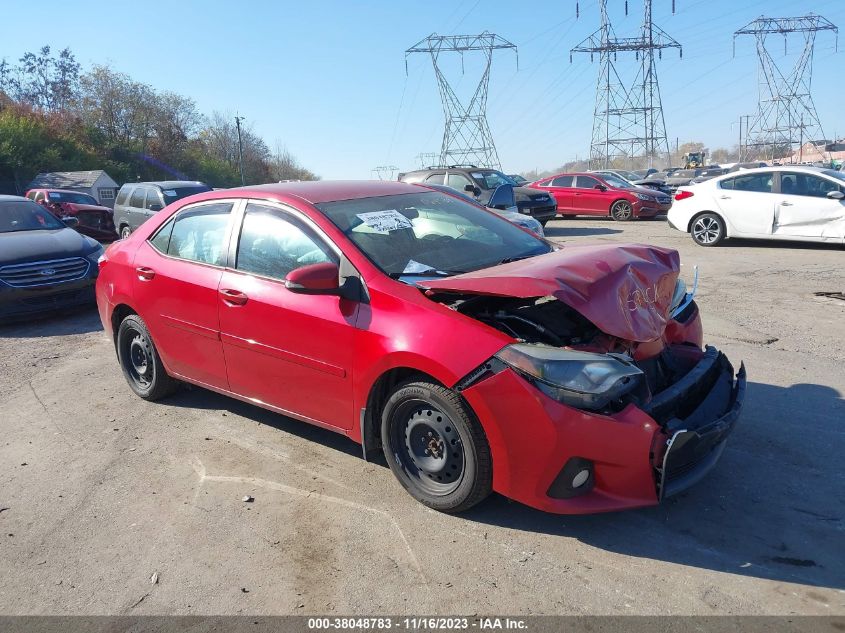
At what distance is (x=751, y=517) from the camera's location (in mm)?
3215

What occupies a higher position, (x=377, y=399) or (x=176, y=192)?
(x=176, y=192)

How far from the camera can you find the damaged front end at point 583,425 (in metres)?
2.89

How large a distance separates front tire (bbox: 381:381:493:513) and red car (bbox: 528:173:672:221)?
1722cm

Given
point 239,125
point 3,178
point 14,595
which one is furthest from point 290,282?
point 239,125

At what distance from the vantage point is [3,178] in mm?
37094

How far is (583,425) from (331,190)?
7.87ft

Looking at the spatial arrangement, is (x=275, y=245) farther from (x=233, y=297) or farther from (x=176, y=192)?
(x=176, y=192)

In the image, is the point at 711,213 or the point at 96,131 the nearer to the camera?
the point at 711,213

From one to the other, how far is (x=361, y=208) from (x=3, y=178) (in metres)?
40.9

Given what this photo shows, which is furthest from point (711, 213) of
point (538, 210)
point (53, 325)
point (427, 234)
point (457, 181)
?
point (53, 325)

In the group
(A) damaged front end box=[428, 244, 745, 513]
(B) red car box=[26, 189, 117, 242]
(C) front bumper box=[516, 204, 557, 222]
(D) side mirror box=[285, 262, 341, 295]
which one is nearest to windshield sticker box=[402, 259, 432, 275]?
(D) side mirror box=[285, 262, 341, 295]

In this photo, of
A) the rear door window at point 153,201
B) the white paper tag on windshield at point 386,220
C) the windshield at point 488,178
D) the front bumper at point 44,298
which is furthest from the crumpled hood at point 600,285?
the rear door window at point 153,201

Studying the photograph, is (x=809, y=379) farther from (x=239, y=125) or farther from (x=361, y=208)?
(x=239, y=125)

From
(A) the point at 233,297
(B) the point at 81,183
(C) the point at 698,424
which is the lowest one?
(C) the point at 698,424
